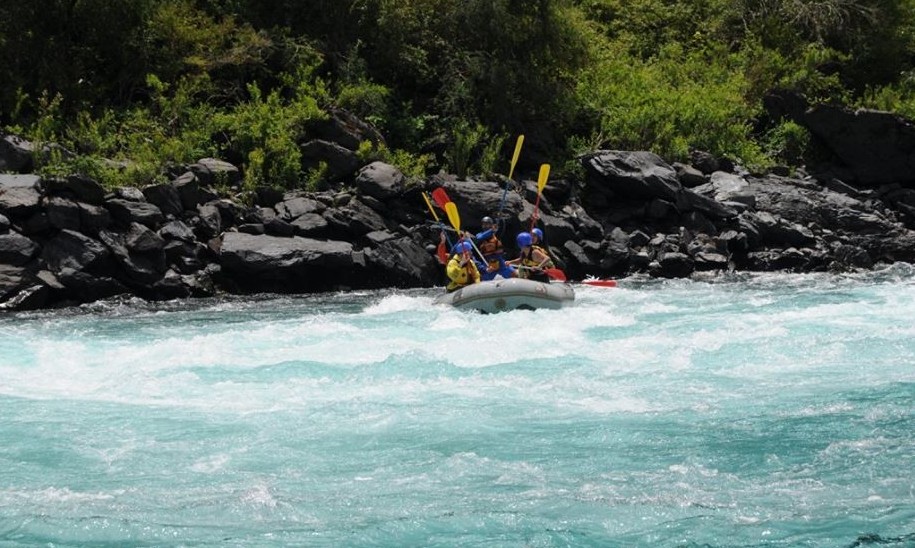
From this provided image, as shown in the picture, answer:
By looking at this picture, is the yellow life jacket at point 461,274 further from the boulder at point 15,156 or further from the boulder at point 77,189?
the boulder at point 15,156

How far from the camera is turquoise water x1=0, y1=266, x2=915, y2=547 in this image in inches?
251

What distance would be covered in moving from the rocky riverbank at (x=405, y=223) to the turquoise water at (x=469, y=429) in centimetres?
204

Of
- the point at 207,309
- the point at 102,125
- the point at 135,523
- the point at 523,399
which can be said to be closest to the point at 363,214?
the point at 207,309

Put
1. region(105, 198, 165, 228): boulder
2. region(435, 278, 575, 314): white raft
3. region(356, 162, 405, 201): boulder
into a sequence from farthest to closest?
1. region(356, 162, 405, 201): boulder
2. region(105, 198, 165, 228): boulder
3. region(435, 278, 575, 314): white raft

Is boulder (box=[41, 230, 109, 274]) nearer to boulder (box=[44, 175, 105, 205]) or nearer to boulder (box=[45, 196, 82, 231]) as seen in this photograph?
boulder (box=[45, 196, 82, 231])

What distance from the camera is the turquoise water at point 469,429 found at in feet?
20.9

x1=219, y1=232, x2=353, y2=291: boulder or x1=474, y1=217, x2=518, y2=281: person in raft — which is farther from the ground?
x1=474, y1=217, x2=518, y2=281: person in raft

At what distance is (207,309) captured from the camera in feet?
49.0

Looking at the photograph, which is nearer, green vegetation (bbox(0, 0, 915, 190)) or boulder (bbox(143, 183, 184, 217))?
boulder (bbox(143, 183, 184, 217))

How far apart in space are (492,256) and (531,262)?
544mm

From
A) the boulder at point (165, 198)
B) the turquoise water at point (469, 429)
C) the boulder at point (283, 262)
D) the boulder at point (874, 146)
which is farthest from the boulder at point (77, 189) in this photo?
the boulder at point (874, 146)

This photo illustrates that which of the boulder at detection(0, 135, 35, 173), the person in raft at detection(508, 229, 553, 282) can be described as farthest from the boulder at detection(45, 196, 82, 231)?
the person in raft at detection(508, 229, 553, 282)

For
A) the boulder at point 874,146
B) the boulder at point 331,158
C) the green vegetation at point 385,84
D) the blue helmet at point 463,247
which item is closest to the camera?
the blue helmet at point 463,247

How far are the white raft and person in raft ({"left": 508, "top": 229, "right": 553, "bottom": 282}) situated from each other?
2.48 ft
